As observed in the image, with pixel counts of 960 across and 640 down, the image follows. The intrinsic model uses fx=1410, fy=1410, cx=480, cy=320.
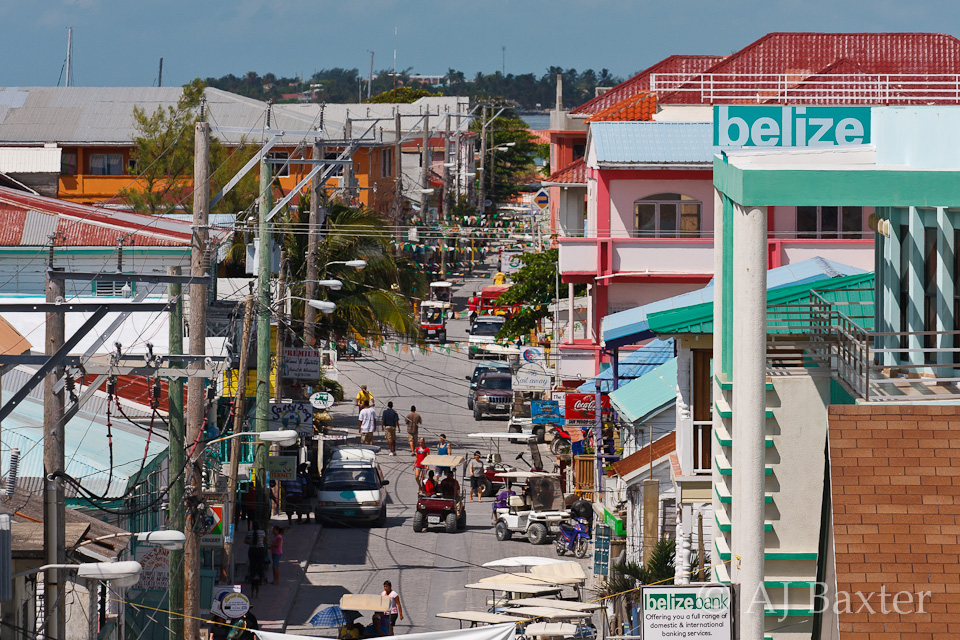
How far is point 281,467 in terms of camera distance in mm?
31188

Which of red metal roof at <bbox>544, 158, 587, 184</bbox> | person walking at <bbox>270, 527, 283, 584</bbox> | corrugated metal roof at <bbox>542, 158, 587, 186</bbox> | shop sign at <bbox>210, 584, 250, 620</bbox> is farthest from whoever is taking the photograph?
red metal roof at <bbox>544, 158, 587, 184</bbox>

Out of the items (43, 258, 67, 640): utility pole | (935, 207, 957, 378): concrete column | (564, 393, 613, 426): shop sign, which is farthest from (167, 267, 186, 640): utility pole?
(564, 393, 613, 426): shop sign

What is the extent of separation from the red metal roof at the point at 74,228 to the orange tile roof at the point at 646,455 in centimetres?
1474

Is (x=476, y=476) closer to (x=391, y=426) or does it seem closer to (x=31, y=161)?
(x=391, y=426)

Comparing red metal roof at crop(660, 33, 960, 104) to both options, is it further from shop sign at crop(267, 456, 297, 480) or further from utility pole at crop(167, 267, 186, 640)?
utility pole at crop(167, 267, 186, 640)

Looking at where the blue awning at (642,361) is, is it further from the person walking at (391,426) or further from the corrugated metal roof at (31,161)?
the corrugated metal roof at (31,161)

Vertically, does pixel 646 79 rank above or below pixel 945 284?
above

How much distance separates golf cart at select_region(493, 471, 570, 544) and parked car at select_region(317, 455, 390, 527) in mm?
2779

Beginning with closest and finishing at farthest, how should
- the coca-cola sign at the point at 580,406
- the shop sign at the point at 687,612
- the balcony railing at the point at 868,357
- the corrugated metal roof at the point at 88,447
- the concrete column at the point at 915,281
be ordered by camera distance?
the balcony railing at the point at 868,357
the shop sign at the point at 687,612
the concrete column at the point at 915,281
the corrugated metal roof at the point at 88,447
the coca-cola sign at the point at 580,406

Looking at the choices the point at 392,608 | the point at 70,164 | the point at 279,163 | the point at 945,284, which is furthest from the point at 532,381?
the point at 70,164

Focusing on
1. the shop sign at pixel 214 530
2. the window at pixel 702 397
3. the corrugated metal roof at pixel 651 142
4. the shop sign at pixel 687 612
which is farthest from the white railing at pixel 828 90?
the shop sign at pixel 687 612

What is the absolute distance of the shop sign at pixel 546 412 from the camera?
39.7m

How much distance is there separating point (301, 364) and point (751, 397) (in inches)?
906

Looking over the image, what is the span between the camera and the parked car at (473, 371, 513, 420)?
4512 centimetres
